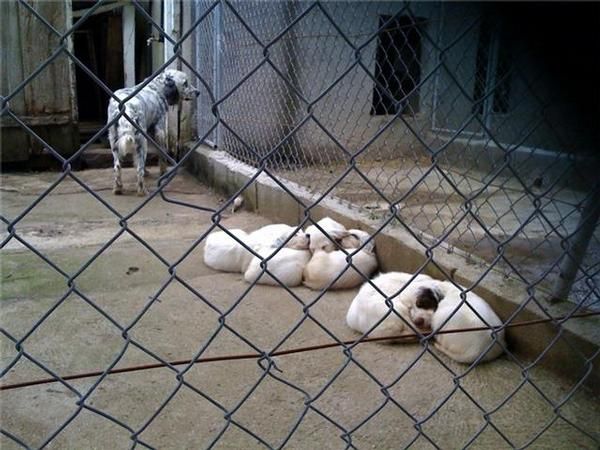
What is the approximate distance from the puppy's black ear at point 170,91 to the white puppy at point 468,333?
196 inches

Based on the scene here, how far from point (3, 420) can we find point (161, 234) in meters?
2.52

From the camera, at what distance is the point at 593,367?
6.33 ft

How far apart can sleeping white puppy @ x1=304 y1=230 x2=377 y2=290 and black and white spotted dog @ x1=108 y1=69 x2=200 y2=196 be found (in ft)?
9.63

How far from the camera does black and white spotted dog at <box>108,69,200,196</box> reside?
559 centimetres

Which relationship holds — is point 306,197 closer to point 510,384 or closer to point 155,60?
point 510,384

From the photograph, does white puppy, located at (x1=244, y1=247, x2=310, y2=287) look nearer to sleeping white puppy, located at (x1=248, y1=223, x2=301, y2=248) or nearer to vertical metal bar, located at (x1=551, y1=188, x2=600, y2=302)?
sleeping white puppy, located at (x1=248, y1=223, x2=301, y2=248)

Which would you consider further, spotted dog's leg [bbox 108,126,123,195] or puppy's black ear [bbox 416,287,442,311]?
spotted dog's leg [bbox 108,126,123,195]

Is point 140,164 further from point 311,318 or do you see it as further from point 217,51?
point 311,318

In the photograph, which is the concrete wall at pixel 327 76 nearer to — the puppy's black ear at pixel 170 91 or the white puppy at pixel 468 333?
the puppy's black ear at pixel 170 91

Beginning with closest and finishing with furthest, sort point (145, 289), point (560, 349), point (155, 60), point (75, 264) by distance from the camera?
1. point (560, 349)
2. point (145, 289)
3. point (75, 264)
4. point (155, 60)

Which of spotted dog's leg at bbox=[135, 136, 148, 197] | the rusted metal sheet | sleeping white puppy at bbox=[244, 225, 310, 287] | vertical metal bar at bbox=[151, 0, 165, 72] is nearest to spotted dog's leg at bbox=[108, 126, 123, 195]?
spotted dog's leg at bbox=[135, 136, 148, 197]

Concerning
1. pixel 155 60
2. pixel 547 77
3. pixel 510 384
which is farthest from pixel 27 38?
pixel 510 384

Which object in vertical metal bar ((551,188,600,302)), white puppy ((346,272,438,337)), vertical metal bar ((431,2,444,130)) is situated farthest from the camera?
vertical metal bar ((431,2,444,130))

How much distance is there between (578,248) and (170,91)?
17.5 ft
